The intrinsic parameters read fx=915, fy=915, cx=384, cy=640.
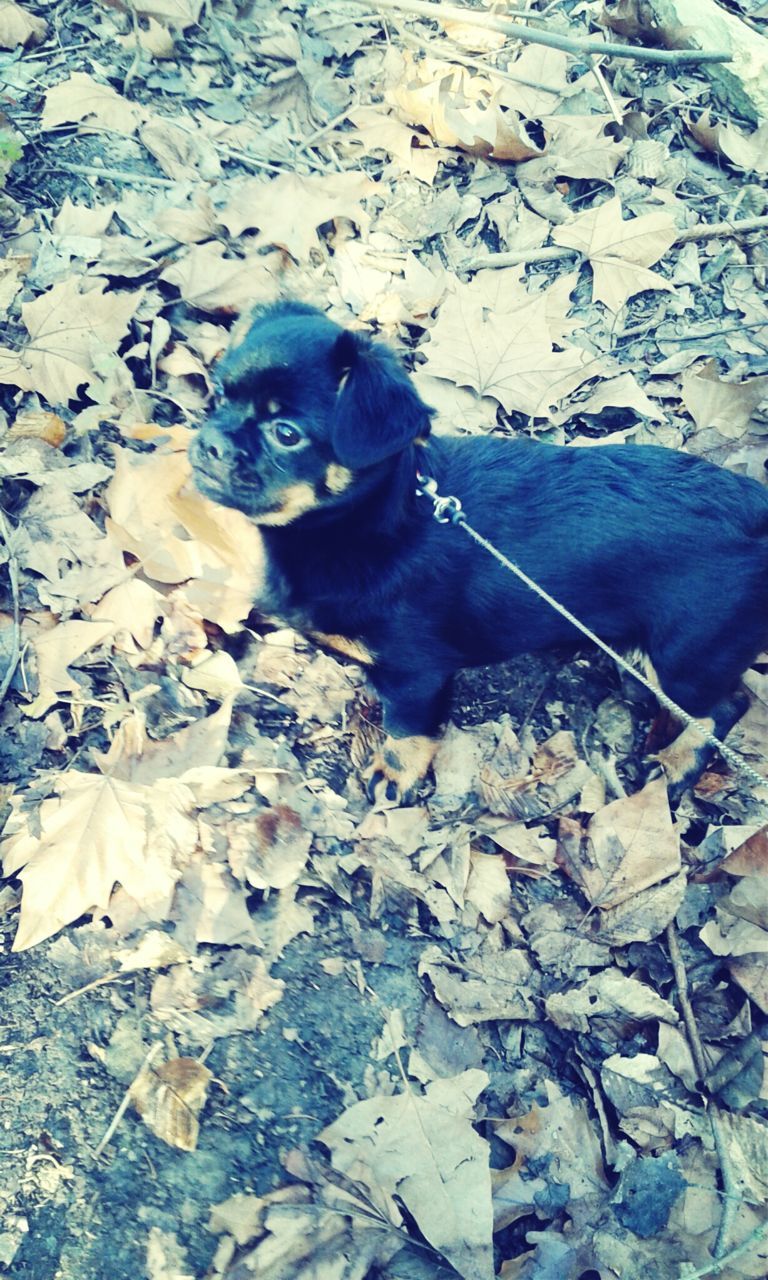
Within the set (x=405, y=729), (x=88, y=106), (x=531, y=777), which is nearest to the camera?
(x=405, y=729)

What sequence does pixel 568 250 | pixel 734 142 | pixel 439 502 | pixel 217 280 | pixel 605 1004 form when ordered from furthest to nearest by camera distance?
pixel 734 142 < pixel 568 250 < pixel 217 280 < pixel 605 1004 < pixel 439 502

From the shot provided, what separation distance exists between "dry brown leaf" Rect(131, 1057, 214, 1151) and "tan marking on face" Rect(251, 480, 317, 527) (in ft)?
6.05

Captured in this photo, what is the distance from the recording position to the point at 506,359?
4746mm

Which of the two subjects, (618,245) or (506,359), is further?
(618,245)

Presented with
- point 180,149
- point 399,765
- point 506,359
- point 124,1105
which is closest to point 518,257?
point 506,359

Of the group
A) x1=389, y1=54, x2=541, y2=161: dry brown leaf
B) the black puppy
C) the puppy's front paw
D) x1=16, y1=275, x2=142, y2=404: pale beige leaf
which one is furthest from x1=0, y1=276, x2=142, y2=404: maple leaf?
x1=389, y1=54, x2=541, y2=161: dry brown leaf

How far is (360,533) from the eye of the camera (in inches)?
137

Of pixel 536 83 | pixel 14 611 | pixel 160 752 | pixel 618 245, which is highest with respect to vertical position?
pixel 536 83

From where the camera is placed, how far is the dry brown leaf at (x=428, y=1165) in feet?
8.93

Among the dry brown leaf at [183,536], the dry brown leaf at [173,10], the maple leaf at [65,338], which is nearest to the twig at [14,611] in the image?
the dry brown leaf at [183,536]

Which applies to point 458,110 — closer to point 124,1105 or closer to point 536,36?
point 536,36

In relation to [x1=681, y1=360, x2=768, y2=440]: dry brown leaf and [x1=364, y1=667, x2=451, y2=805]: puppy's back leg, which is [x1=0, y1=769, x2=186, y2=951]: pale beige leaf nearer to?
[x1=364, y1=667, x2=451, y2=805]: puppy's back leg

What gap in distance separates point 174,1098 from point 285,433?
2178mm

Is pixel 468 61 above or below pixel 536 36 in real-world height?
below
